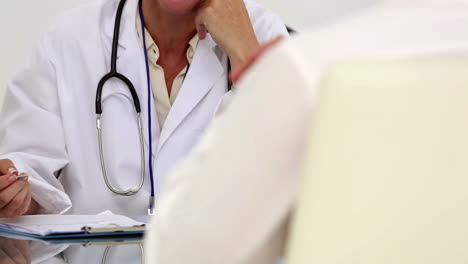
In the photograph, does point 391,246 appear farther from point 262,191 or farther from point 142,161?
point 142,161

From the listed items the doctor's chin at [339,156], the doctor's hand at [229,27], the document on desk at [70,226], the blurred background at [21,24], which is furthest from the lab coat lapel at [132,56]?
the doctor's chin at [339,156]

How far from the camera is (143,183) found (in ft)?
4.65

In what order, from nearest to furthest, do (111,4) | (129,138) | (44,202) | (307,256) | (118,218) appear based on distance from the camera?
1. (307,256)
2. (118,218)
3. (44,202)
4. (129,138)
5. (111,4)

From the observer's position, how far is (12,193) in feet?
4.02

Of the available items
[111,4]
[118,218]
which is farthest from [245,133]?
[111,4]

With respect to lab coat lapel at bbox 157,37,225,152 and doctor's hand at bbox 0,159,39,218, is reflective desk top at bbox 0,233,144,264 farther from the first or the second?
lab coat lapel at bbox 157,37,225,152

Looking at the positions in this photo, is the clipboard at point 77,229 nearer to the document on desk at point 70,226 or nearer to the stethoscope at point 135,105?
the document on desk at point 70,226

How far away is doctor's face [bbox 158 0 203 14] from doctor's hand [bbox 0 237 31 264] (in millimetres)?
529

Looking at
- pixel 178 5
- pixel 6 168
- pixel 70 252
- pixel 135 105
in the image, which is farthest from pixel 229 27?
pixel 70 252

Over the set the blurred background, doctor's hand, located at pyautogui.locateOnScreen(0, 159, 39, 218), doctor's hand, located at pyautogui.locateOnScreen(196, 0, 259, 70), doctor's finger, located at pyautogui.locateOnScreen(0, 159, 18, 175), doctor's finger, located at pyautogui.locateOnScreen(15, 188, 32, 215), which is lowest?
the blurred background

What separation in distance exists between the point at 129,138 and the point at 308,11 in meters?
1.01

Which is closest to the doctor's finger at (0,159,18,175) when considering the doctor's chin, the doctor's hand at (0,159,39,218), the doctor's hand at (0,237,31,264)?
the doctor's hand at (0,159,39,218)

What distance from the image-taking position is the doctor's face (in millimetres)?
1406

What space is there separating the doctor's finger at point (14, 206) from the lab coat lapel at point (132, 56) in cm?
28
